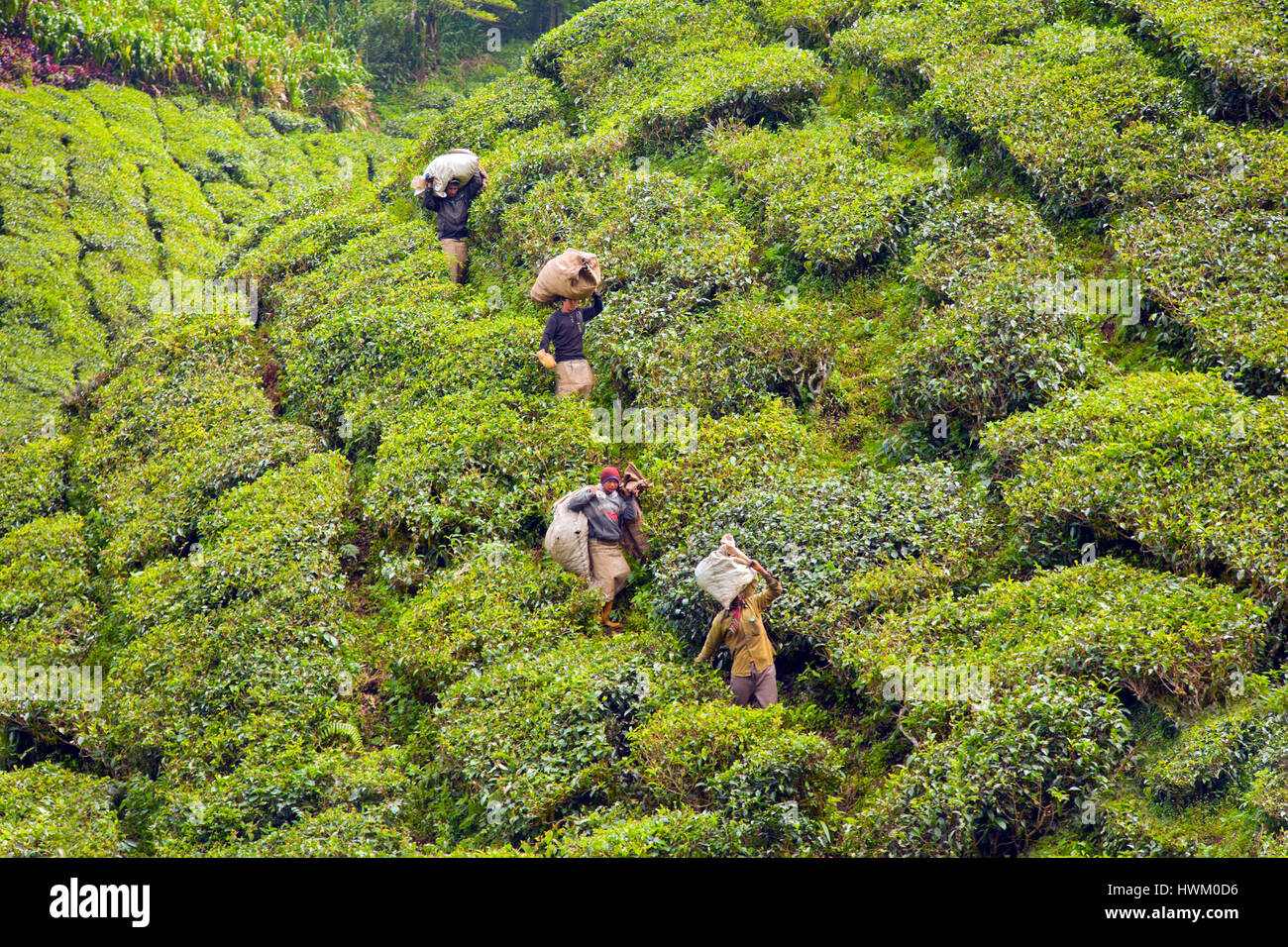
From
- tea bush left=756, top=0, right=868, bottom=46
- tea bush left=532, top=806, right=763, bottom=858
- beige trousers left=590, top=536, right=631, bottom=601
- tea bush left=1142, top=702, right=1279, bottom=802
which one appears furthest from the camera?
tea bush left=756, top=0, right=868, bottom=46

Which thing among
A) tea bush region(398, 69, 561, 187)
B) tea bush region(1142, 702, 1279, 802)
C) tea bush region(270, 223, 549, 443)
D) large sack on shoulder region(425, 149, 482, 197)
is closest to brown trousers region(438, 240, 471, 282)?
tea bush region(270, 223, 549, 443)

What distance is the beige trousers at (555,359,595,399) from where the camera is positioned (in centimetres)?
1398

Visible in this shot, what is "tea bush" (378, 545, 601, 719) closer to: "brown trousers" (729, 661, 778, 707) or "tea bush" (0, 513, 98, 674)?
"brown trousers" (729, 661, 778, 707)

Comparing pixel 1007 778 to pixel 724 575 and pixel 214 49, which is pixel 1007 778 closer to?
pixel 724 575

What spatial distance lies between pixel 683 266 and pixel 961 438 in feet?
15.9

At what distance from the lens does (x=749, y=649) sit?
9.84 metres

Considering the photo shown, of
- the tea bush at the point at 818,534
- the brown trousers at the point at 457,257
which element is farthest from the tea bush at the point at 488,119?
the tea bush at the point at 818,534

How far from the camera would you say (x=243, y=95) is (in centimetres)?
3095

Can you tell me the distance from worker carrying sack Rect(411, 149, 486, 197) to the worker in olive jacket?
34.9ft

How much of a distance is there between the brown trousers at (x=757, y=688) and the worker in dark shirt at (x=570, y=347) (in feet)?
17.6

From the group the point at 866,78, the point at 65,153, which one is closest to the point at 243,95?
the point at 65,153

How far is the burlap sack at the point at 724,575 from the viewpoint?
980cm

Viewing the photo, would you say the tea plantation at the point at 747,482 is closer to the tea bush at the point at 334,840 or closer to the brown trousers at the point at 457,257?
the tea bush at the point at 334,840

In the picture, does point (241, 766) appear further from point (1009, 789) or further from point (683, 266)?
point (683, 266)
